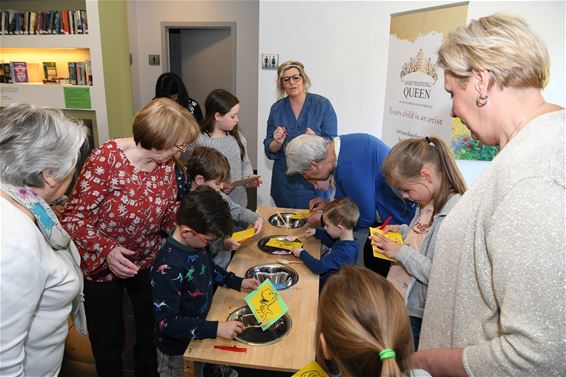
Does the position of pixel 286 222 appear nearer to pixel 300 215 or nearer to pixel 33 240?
pixel 300 215

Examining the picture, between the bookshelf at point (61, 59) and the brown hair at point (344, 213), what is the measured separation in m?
3.19

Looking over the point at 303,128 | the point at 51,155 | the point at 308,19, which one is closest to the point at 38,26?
the point at 308,19

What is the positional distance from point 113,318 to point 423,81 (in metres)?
2.42

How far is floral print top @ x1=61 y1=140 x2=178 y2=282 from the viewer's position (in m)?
1.58

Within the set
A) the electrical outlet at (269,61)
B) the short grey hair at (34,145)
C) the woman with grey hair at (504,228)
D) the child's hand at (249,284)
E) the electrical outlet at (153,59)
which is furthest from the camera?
the electrical outlet at (153,59)

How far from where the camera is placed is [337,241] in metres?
2.09

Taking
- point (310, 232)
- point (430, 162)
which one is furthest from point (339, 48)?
point (430, 162)

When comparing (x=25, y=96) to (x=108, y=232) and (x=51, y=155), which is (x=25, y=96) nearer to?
(x=108, y=232)

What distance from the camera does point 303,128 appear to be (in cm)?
307

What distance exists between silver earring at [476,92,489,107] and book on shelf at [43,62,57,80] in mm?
4966

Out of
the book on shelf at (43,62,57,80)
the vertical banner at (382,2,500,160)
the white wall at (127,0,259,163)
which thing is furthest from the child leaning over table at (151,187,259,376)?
the white wall at (127,0,259,163)

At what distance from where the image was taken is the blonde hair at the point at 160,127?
1592 mm

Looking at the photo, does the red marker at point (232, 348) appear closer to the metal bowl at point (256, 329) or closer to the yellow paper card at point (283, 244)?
the metal bowl at point (256, 329)

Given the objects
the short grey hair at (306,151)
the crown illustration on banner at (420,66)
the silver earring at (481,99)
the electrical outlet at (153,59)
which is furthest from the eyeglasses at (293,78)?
the electrical outlet at (153,59)
